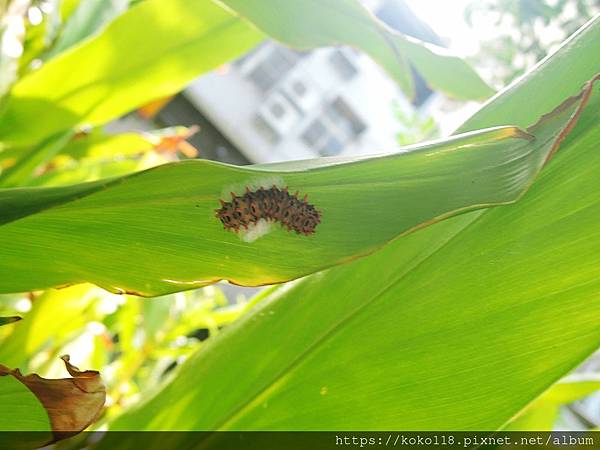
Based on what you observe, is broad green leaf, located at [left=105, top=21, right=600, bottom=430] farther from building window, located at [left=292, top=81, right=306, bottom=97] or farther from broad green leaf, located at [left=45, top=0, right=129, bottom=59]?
building window, located at [left=292, top=81, right=306, bottom=97]

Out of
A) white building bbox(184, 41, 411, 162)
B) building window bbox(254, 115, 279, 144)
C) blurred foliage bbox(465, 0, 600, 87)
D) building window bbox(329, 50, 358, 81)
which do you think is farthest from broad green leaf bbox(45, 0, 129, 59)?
building window bbox(329, 50, 358, 81)

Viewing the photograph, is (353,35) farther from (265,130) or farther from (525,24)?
(265,130)

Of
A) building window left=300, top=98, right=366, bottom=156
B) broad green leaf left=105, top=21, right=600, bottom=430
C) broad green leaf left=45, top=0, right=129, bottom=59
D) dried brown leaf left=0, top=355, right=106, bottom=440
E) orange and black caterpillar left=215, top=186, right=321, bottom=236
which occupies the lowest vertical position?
building window left=300, top=98, right=366, bottom=156

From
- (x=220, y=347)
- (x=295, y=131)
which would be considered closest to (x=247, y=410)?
(x=220, y=347)

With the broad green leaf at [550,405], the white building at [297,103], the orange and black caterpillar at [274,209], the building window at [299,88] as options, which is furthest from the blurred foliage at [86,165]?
the building window at [299,88]

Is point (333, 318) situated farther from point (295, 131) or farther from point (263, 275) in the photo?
point (295, 131)

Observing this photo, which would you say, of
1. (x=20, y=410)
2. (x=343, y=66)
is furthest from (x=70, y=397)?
(x=343, y=66)
